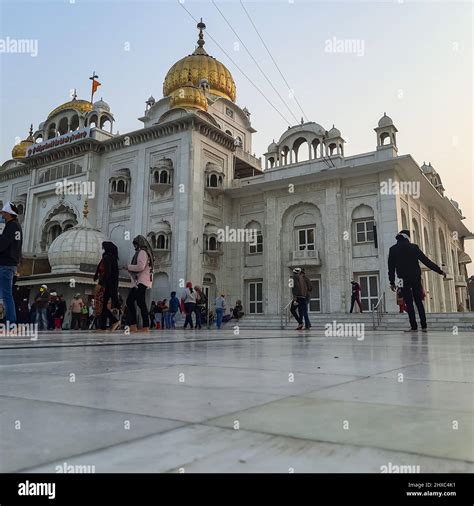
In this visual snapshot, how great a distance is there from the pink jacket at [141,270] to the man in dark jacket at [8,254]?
7.14ft

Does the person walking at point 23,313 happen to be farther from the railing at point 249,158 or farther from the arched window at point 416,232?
the arched window at point 416,232

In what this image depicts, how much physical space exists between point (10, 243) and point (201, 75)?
2679 centimetres

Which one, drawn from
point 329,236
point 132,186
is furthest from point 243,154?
point 329,236

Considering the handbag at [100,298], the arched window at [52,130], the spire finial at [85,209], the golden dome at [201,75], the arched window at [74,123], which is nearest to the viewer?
the handbag at [100,298]

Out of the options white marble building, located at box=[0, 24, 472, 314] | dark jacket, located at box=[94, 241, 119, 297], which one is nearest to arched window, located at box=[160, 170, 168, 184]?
white marble building, located at box=[0, 24, 472, 314]

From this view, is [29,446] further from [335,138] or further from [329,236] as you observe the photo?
[335,138]

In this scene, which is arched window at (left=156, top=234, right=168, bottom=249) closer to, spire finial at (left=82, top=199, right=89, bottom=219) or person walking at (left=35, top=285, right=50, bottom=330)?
spire finial at (left=82, top=199, right=89, bottom=219)

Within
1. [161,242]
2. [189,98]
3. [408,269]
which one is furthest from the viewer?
[189,98]

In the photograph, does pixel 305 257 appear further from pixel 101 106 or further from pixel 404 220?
pixel 101 106

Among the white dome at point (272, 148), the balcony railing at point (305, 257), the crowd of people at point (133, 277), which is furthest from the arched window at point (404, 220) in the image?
the crowd of people at point (133, 277)

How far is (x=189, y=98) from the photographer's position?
1045 inches

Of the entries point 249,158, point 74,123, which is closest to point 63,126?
point 74,123

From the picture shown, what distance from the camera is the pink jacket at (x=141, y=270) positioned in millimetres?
8109

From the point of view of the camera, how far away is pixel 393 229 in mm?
20438
